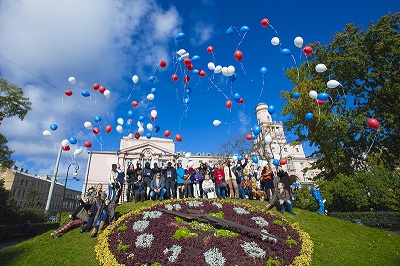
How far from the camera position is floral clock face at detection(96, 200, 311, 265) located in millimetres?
6531

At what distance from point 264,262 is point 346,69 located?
2155 centimetres

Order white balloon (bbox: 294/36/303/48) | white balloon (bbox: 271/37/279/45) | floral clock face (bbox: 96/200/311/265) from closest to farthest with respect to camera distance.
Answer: floral clock face (bbox: 96/200/311/265), white balloon (bbox: 294/36/303/48), white balloon (bbox: 271/37/279/45)

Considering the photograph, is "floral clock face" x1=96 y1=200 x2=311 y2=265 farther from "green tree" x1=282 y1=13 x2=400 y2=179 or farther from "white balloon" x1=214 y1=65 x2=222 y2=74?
"green tree" x1=282 y1=13 x2=400 y2=179

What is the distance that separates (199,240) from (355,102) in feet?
73.6

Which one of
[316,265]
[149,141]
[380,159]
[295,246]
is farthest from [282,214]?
[149,141]

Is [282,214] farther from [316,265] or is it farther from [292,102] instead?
[292,102]

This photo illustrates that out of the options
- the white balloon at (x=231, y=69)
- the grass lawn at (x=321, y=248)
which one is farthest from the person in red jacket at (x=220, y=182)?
the white balloon at (x=231, y=69)

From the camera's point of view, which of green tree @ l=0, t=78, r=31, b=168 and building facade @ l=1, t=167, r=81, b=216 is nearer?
green tree @ l=0, t=78, r=31, b=168

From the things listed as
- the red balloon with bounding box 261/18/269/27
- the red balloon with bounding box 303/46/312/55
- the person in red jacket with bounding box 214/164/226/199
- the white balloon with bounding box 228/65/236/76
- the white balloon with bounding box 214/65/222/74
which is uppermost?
the red balloon with bounding box 261/18/269/27

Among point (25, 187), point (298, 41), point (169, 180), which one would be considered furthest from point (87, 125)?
point (25, 187)

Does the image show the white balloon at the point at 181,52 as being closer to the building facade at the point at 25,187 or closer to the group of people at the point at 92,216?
the group of people at the point at 92,216

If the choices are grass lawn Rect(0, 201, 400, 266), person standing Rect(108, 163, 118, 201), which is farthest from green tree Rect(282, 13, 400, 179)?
person standing Rect(108, 163, 118, 201)

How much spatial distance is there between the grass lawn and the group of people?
278mm

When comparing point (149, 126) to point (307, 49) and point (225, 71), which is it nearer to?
point (225, 71)
